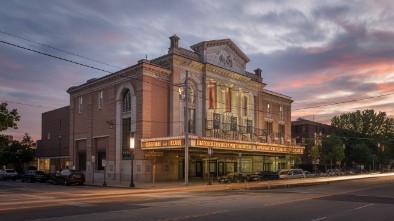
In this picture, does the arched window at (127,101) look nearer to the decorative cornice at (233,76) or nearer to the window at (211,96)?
the window at (211,96)

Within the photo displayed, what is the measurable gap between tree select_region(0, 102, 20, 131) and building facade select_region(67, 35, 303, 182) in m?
12.1

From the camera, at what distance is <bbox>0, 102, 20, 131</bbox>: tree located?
26.3m

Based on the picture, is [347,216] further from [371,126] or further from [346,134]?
[371,126]

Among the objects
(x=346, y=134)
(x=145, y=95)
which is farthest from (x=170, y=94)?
(x=346, y=134)

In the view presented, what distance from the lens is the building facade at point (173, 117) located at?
42.4 meters

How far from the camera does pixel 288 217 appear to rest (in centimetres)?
1443

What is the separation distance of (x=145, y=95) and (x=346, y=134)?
8447 cm

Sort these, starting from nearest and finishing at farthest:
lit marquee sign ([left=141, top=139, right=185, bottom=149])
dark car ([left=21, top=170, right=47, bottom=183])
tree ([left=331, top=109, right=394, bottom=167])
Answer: lit marquee sign ([left=141, top=139, right=185, bottom=149]) → dark car ([left=21, top=170, right=47, bottom=183]) → tree ([left=331, top=109, right=394, bottom=167])

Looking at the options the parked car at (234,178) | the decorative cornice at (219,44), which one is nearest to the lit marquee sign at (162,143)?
the parked car at (234,178)

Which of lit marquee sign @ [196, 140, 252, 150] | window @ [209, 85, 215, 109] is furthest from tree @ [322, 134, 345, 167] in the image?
window @ [209, 85, 215, 109]

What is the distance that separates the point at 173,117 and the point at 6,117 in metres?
20.8

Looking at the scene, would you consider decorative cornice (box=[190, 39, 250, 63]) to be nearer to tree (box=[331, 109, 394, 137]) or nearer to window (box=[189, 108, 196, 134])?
window (box=[189, 108, 196, 134])

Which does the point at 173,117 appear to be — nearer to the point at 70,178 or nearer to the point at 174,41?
the point at 174,41

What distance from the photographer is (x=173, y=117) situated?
4453 cm
